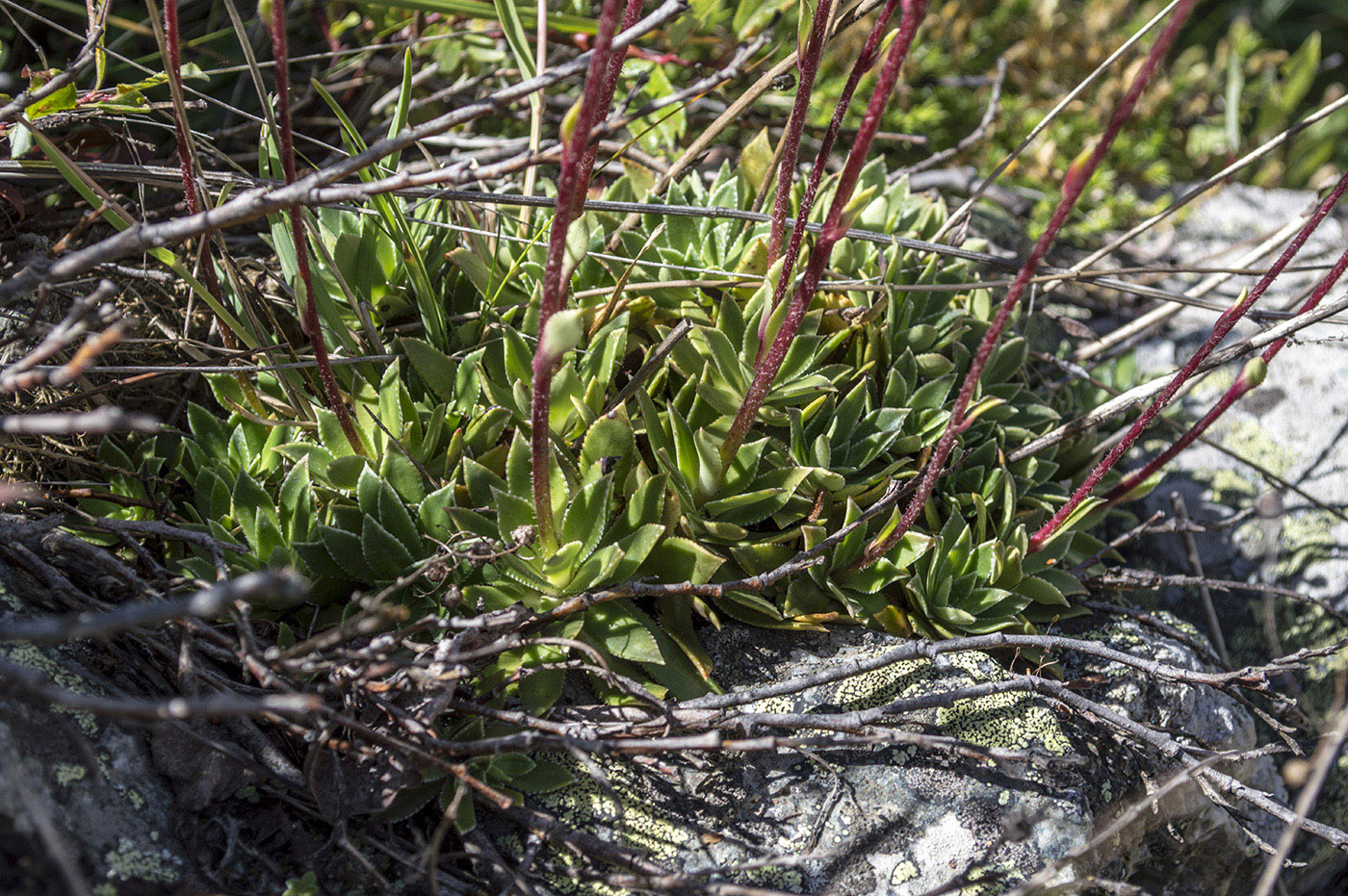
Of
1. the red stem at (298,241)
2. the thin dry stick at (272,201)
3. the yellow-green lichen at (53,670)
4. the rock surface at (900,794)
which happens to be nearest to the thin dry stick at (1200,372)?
the rock surface at (900,794)

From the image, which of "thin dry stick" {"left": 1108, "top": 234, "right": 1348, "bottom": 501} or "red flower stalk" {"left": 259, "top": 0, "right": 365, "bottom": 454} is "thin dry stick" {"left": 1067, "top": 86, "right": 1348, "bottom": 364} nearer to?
"thin dry stick" {"left": 1108, "top": 234, "right": 1348, "bottom": 501}

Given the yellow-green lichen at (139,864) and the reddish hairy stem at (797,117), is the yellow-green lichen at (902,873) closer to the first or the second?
the reddish hairy stem at (797,117)

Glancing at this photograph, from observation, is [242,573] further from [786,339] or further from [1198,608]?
[1198,608]

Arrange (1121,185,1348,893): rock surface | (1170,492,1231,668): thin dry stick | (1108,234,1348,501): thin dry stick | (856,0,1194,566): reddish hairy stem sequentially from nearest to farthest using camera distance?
1. (856,0,1194,566): reddish hairy stem
2. (1108,234,1348,501): thin dry stick
3. (1170,492,1231,668): thin dry stick
4. (1121,185,1348,893): rock surface

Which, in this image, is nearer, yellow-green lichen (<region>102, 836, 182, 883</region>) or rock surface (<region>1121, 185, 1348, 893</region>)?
yellow-green lichen (<region>102, 836, 182, 883</region>)

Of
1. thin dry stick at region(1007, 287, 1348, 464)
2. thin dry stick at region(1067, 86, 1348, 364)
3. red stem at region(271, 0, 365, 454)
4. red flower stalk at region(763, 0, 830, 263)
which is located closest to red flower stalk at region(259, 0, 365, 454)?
red stem at region(271, 0, 365, 454)

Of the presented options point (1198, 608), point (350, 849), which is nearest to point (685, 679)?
point (350, 849)
